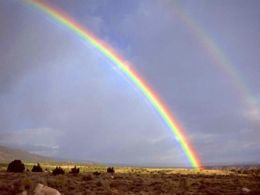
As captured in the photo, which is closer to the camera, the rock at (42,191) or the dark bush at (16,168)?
the rock at (42,191)

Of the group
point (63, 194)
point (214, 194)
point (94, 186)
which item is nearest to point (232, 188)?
point (214, 194)

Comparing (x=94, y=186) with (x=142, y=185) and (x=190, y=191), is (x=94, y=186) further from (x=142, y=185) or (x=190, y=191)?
(x=190, y=191)

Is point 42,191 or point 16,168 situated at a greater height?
point 16,168

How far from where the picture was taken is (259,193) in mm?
33562

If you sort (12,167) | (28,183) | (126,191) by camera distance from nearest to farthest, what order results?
1. (28,183)
2. (126,191)
3. (12,167)

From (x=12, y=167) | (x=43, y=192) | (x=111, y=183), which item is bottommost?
(x=43, y=192)

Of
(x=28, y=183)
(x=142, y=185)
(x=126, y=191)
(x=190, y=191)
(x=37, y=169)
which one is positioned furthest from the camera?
(x=37, y=169)

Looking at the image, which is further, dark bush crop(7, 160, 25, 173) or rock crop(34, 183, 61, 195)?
dark bush crop(7, 160, 25, 173)

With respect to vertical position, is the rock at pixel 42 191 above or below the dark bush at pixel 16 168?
below

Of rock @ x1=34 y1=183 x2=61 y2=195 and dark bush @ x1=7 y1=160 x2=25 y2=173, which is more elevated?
dark bush @ x1=7 y1=160 x2=25 y2=173

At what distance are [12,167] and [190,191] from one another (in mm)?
26160

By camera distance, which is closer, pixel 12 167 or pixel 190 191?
pixel 190 191

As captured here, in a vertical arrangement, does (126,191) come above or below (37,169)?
below

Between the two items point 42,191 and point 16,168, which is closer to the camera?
point 42,191
